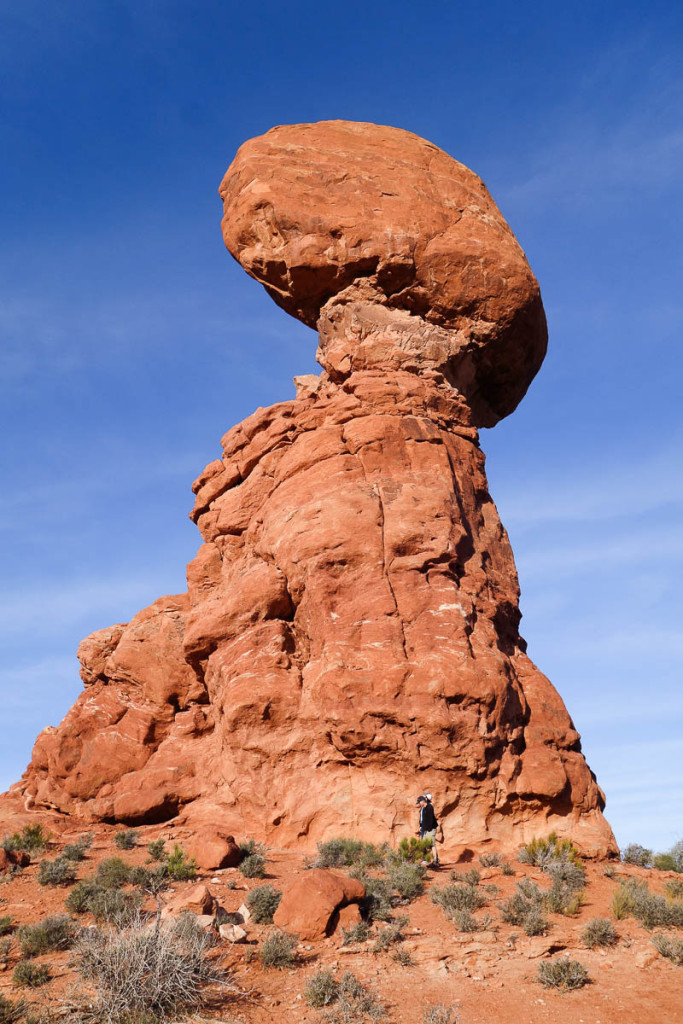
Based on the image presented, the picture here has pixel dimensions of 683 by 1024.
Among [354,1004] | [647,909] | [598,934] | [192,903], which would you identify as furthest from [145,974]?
[647,909]

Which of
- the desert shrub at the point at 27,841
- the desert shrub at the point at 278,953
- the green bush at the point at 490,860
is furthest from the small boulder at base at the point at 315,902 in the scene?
the desert shrub at the point at 27,841

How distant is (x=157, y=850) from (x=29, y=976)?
5.56 metres

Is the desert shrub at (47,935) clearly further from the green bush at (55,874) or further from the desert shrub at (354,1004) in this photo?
the desert shrub at (354,1004)

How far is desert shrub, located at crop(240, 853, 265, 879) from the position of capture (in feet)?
42.1

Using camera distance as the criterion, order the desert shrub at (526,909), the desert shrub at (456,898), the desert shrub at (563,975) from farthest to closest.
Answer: the desert shrub at (456,898)
the desert shrub at (526,909)
the desert shrub at (563,975)

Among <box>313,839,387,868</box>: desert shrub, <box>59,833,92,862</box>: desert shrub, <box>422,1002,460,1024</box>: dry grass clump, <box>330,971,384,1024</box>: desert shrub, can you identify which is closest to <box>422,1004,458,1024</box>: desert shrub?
<box>422,1002,460,1024</box>: dry grass clump

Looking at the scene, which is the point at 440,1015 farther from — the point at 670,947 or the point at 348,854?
the point at 348,854

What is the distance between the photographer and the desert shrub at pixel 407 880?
39.3 ft

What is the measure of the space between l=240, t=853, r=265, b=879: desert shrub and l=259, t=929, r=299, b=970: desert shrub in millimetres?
2987

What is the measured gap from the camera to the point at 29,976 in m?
9.06

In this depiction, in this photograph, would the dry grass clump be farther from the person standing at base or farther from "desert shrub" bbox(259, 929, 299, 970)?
the person standing at base

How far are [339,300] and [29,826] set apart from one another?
569 inches

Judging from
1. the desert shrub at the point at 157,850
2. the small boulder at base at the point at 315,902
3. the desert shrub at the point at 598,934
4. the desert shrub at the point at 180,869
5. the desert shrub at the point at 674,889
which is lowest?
the desert shrub at the point at 598,934

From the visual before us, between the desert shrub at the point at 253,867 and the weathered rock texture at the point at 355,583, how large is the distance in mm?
2285
